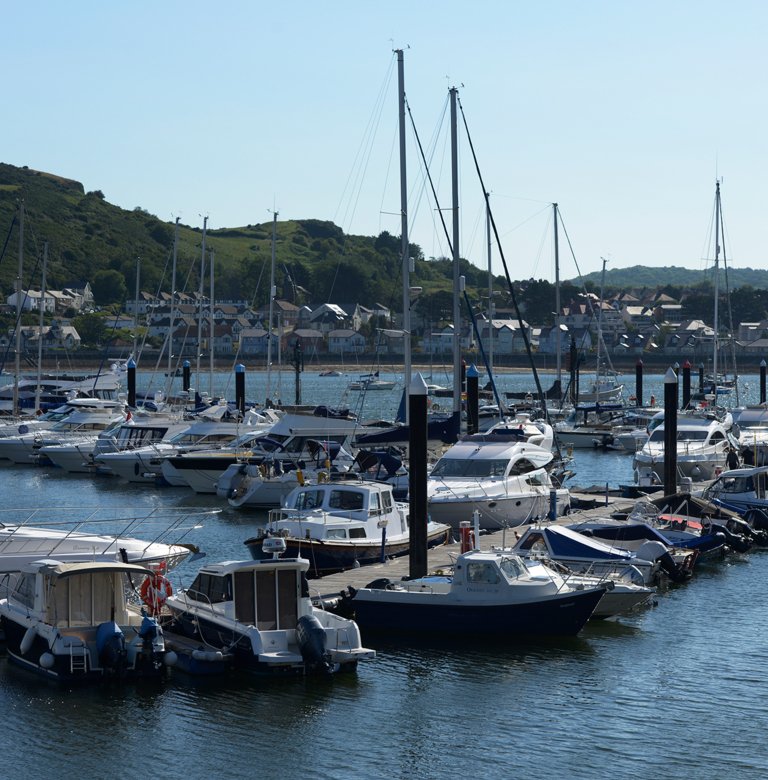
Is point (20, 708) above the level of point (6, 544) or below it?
below

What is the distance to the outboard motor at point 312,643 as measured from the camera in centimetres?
2317

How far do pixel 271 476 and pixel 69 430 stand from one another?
22.4 metres

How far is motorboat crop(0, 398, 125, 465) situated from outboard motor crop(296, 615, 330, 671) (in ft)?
137

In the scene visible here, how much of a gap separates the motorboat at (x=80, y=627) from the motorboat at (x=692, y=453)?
29.3 m

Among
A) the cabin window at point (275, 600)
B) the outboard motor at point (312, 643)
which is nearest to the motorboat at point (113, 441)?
the cabin window at point (275, 600)

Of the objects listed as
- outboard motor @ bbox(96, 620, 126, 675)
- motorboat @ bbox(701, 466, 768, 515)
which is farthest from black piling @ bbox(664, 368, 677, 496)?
outboard motor @ bbox(96, 620, 126, 675)

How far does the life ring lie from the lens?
2508cm

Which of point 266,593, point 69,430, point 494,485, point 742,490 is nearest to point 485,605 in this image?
point 266,593

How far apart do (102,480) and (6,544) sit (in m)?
29.3

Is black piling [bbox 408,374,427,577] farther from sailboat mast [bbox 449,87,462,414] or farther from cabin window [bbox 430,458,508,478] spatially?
A: sailboat mast [bbox 449,87,462,414]

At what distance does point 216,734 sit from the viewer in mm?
21125

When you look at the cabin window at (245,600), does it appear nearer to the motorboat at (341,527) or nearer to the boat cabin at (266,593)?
the boat cabin at (266,593)

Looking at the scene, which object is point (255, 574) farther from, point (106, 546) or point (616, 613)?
point (616, 613)

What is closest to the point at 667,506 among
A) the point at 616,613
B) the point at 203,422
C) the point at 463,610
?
the point at 616,613
